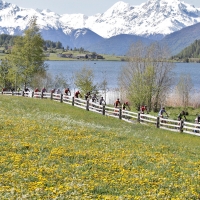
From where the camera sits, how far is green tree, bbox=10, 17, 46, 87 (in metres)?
68.8

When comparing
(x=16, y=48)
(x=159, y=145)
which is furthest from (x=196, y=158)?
(x=16, y=48)

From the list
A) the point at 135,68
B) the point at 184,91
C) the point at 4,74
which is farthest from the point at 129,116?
the point at 4,74

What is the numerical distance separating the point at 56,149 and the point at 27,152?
5.25ft

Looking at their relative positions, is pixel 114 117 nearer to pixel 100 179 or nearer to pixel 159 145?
pixel 159 145

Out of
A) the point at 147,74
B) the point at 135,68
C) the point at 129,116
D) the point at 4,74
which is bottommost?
the point at 129,116

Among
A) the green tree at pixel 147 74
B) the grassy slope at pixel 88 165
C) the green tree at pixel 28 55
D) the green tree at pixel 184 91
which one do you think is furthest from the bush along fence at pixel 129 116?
the green tree at pixel 184 91

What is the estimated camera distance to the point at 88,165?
49.8 feet

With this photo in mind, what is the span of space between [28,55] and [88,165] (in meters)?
56.6

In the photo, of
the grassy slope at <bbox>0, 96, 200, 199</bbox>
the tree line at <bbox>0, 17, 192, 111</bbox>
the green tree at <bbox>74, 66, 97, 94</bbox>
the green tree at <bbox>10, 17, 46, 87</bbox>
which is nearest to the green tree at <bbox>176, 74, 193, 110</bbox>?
the tree line at <bbox>0, 17, 192, 111</bbox>

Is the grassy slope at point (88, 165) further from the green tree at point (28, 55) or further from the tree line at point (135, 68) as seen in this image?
the green tree at point (28, 55)

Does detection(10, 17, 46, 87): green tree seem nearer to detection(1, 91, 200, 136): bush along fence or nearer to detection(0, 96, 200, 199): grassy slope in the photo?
detection(1, 91, 200, 136): bush along fence

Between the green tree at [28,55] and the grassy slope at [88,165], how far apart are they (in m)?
46.5

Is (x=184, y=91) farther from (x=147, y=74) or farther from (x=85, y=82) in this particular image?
(x=85, y=82)

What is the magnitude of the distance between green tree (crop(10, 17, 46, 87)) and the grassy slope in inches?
1829
